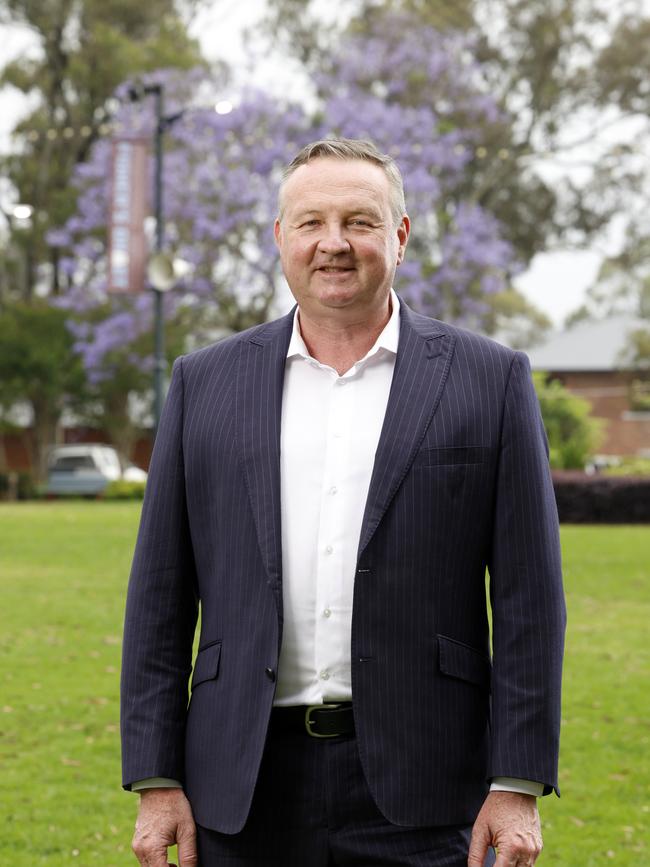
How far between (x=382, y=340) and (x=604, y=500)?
22.7 meters

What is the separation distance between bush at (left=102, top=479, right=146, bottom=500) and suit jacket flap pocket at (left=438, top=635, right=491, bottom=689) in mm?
34196

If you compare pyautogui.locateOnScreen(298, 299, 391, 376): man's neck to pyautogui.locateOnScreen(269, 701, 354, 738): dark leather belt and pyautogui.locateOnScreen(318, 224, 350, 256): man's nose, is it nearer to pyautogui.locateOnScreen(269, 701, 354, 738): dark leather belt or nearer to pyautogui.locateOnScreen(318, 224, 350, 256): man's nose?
pyautogui.locateOnScreen(318, 224, 350, 256): man's nose

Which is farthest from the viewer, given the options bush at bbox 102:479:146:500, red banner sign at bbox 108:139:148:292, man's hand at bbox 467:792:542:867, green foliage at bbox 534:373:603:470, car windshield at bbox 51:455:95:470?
car windshield at bbox 51:455:95:470

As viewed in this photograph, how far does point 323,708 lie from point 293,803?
21cm

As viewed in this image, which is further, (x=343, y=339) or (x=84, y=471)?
(x=84, y=471)

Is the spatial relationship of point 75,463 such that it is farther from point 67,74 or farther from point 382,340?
point 382,340

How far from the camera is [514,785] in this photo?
2.68m

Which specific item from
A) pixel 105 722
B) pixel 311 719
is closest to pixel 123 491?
pixel 105 722

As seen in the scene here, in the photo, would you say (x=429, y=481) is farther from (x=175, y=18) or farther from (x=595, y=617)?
(x=175, y=18)

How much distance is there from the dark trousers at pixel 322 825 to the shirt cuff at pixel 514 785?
13 centimetres

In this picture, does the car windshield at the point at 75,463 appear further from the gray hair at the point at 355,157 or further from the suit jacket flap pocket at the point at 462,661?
the suit jacket flap pocket at the point at 462,661

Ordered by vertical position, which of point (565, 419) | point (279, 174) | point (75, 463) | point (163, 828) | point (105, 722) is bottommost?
point (105, 722)

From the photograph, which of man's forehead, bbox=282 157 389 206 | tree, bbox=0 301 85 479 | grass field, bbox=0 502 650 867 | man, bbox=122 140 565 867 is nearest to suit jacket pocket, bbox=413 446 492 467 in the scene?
man, bbox=122 140 565 867

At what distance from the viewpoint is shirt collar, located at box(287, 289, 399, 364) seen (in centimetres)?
293
